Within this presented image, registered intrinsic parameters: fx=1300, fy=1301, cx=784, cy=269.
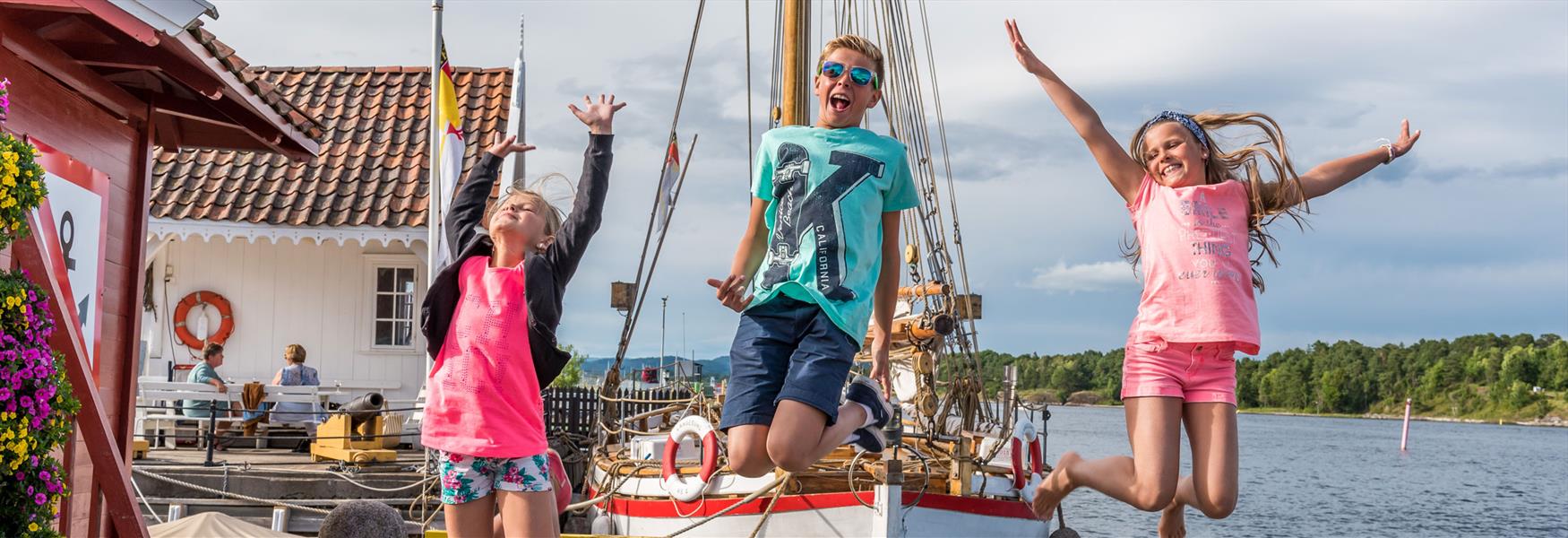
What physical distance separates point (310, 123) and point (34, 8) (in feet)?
8.44

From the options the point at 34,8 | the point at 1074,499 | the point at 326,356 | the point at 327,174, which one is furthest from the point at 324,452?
the point at 1074,499

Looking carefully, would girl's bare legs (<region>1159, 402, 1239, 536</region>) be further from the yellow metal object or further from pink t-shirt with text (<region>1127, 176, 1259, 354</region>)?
the yellow metal object

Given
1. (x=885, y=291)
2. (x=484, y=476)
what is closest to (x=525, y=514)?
(x=484, y=476)

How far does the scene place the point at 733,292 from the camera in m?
4.67

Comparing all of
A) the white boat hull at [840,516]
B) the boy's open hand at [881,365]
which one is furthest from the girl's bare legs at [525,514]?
the white boat hull at [840,516]

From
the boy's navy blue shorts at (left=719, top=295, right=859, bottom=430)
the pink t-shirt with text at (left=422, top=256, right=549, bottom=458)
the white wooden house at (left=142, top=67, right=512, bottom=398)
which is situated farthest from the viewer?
the white wooden house at (left=142, top=67, right=512, bottom=398)

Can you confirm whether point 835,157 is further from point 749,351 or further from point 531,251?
point 531,251

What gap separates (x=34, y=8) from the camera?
5.91 metres

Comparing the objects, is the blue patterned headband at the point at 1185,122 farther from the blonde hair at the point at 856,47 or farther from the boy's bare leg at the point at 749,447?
the boy's bare leg at the point at 749,447

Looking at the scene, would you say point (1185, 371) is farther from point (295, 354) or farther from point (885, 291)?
point (295, 354)

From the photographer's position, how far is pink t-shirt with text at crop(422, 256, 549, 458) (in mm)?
4379

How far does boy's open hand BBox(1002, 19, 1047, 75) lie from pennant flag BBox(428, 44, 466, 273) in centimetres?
705

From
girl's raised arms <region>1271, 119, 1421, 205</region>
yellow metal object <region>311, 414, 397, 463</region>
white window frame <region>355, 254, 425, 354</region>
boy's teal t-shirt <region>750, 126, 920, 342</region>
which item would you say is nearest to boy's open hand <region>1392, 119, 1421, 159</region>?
→ girl's raised arms <region>1271, 119, 1421, 205</region>

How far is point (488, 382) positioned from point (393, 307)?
1243cm
